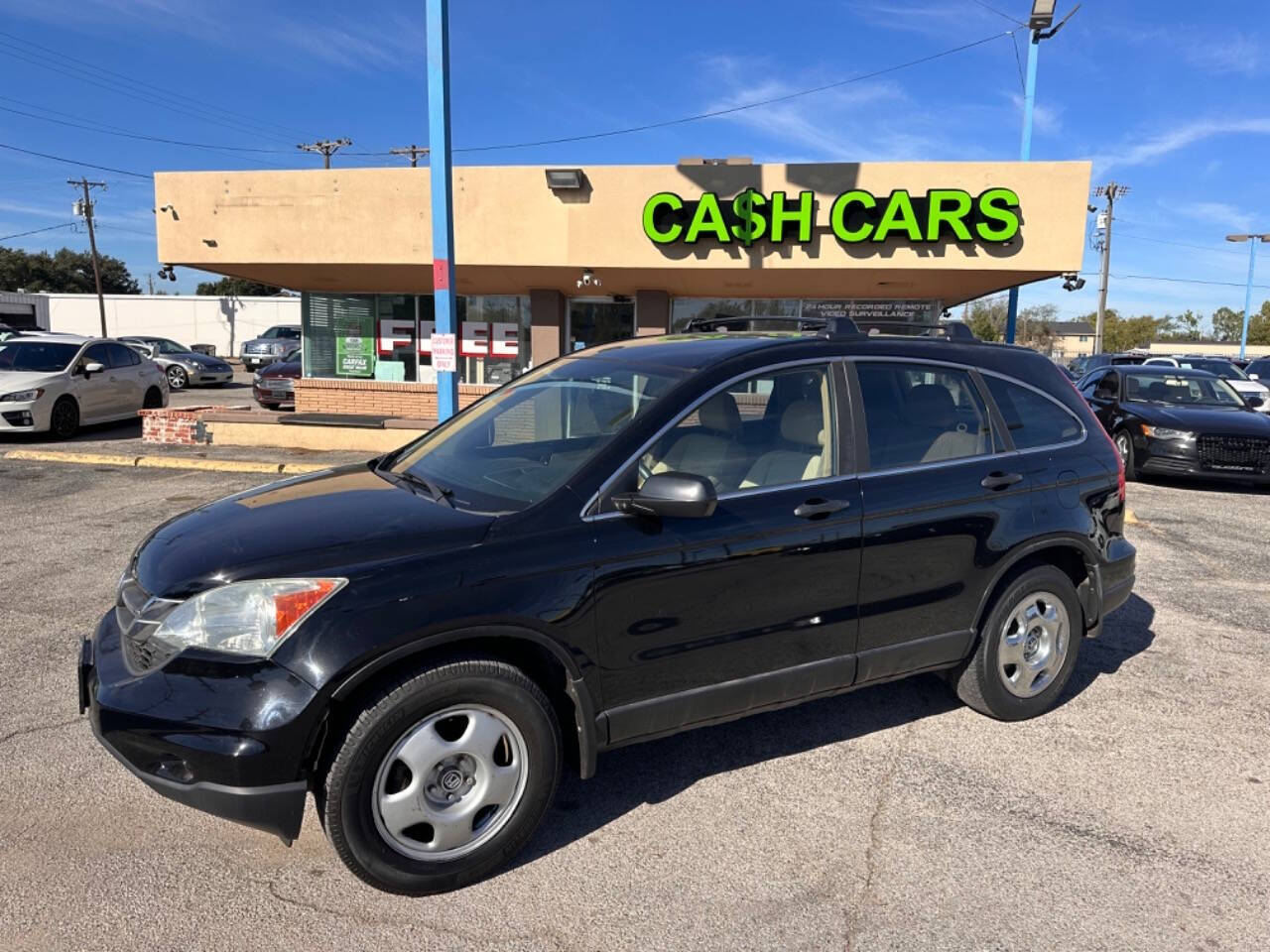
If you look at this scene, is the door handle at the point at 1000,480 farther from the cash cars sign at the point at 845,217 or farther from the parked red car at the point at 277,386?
the parked red car at the point at 277,386

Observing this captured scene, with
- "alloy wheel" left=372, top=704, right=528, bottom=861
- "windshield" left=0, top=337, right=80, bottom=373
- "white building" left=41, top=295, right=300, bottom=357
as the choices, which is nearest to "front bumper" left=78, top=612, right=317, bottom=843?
"alloy wheel" left=372, top=704, right=528, bottom=861

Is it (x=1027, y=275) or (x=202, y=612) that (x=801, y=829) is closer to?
(x=202, y=612)

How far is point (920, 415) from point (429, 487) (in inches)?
86.0

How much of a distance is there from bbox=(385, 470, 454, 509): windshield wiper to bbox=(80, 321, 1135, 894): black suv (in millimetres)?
17

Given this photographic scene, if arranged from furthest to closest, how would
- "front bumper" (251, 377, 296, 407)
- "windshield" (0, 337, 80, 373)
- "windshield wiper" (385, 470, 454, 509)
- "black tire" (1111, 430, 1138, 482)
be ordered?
"front bumper" (251, 377, 296, 407), "windshield" (0, 337, 80, 373), "black tire" (1111, 430, 1138, 482), "windshield wiper" (385, 470, 454, 509)

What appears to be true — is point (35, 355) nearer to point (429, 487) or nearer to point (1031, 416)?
point (429, 487)

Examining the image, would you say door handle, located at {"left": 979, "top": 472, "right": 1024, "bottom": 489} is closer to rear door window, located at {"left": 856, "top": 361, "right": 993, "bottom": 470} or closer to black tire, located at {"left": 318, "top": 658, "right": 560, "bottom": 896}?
→ rear door window, located at {"left": 856, "top": 361, "right": 993, "bottom": 470}

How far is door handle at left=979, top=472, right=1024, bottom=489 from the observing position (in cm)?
382

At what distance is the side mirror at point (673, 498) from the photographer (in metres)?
2.86

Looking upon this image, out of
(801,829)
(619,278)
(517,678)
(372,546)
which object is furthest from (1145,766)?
(619,278)

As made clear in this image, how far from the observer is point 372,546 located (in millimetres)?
2699

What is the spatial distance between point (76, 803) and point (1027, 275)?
12.9m

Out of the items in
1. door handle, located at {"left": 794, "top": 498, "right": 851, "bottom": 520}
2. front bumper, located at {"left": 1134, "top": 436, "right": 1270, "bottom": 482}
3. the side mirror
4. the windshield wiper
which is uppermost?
the side mirror

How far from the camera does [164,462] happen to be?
37.0 feet
